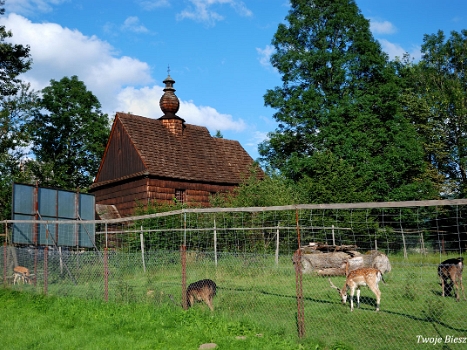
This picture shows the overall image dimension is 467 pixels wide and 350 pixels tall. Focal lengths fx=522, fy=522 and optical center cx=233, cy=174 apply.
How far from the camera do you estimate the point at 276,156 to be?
37.8m

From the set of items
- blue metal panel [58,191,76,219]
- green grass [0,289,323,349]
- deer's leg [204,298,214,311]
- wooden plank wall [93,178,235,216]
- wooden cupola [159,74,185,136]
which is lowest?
green grass [0,289,323,349]

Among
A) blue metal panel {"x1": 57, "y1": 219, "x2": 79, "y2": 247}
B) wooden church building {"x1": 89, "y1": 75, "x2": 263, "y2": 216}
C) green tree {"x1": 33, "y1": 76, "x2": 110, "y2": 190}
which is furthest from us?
green tree {"x1": 33, "y1": 76, "x2": 110, "y2": 190}

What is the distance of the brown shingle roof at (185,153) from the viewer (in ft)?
111

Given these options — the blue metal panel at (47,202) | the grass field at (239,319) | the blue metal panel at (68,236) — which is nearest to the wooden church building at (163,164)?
the blue metal panel at (68,236)

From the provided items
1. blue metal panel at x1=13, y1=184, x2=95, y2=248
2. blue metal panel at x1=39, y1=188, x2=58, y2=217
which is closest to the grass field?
blue metal panel at x1=13, y1=184, x2=95, y2=248

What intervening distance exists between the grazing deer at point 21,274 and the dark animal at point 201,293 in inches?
319

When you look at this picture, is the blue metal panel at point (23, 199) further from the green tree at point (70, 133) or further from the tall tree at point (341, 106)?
the green tree at point (70, 133)

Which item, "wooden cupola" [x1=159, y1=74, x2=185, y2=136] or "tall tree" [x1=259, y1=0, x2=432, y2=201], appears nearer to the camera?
"tall tree" [x1=259, y1=0, x2=432, y2=201]

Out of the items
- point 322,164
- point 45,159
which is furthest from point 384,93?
point 45,159

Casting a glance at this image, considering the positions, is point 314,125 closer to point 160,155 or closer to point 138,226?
point 160,155

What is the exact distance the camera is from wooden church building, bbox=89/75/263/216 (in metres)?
33.2

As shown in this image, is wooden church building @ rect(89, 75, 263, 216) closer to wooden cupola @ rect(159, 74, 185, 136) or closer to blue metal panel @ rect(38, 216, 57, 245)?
wooden cupola @ rect(159, 74, 185, 136)

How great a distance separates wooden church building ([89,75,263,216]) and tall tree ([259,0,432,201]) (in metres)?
4.50

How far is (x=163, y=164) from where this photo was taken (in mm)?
33750
